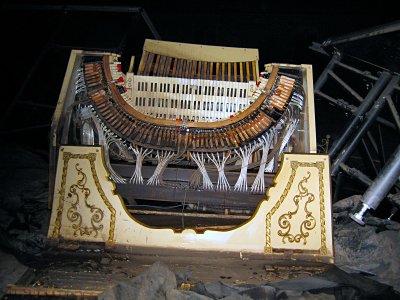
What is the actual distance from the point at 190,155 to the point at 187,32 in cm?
641

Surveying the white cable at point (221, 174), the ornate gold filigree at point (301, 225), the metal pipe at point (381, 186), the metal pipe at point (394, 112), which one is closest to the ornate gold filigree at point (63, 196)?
the white cable at point (221, 174)

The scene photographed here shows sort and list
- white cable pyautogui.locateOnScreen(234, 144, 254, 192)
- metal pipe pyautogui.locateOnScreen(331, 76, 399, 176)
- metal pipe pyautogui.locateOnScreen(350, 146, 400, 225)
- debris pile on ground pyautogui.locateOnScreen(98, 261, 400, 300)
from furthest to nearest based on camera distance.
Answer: metal pipe pyautogui.locateOnScreen(331, 76, 399, 176) < metal pipe pyautogui.locateOnScreen(350, 146, 400, 225) < white cable pyautogui.locateOnScreen(234, 144, 254, 192) < debris pile on ground pyautogui.locateOnScreen(98, 261, 400, 300)

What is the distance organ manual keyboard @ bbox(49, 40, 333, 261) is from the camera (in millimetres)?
3250

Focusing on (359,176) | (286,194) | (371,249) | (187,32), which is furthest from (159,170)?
(187,32)

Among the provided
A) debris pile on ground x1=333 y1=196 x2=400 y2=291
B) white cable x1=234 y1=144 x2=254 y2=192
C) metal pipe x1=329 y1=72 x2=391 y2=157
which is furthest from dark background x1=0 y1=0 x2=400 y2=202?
white cable x1=234 y1=144 x2=254 y2=192

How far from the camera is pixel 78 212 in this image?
3.32 meters

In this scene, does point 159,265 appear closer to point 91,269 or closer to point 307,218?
point 91,269

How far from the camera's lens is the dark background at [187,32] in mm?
7875

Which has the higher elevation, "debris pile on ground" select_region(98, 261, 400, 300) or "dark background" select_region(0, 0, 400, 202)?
"dark background" select_region(0, 0, 400, 202)

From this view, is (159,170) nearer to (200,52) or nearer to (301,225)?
(301,225)

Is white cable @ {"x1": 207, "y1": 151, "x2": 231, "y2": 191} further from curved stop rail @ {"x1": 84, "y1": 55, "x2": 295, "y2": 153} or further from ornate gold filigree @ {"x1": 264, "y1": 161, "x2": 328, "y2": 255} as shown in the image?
ornate gold filigree @ {"x1": 264, "y1": 161, "x2": 328, "y2": 255}

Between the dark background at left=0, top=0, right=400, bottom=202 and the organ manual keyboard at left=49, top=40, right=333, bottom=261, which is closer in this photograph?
the organ manual keyboard at left=49, top=40, right=333, bottom=261

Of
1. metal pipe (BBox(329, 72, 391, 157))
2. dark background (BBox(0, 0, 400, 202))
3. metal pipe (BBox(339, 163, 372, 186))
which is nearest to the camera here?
metal pipe (BBox(339, 163, 372, 186))

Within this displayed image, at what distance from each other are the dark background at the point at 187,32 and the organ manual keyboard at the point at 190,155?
387 cm
